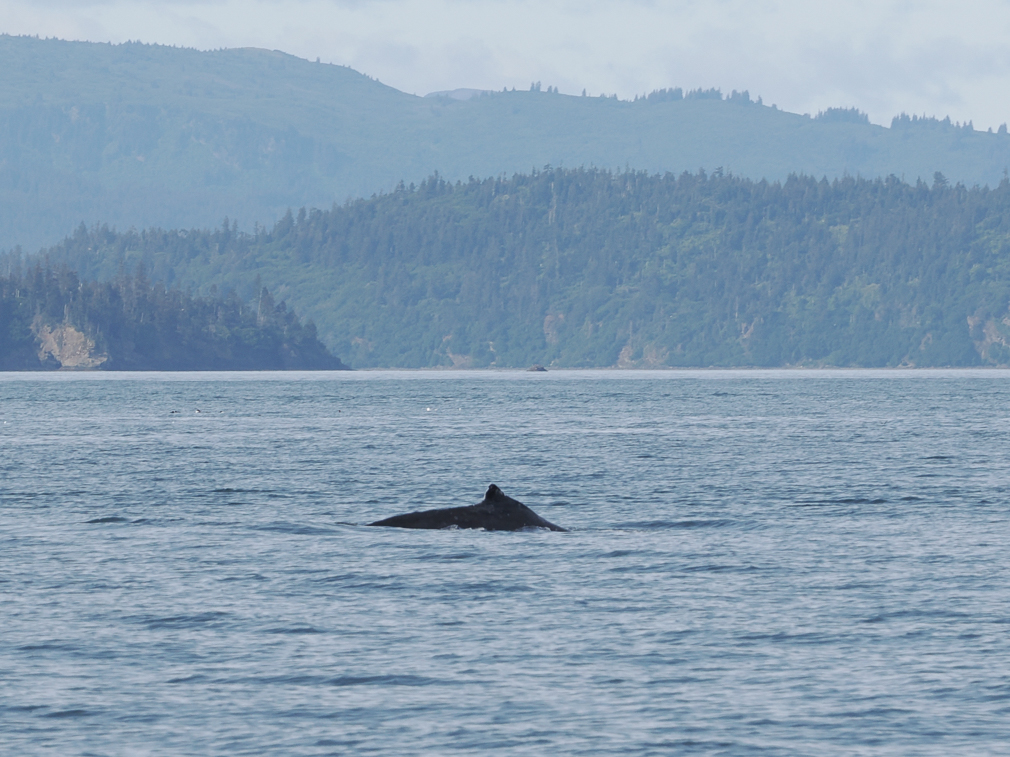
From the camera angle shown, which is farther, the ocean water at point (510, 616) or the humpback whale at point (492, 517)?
the humpback whale at point (492, 517)

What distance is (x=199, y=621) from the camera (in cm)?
3017

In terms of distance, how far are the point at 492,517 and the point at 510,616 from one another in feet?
47.6

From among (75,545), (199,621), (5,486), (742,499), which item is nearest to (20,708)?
(199,621)

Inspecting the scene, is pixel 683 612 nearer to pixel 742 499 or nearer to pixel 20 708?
pixel 20 708

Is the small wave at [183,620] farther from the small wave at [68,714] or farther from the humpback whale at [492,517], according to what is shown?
the humpback whale at [492,517]

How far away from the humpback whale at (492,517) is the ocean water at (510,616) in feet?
2.81

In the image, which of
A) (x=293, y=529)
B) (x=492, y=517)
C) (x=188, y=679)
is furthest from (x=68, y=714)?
(x=293, y=529)

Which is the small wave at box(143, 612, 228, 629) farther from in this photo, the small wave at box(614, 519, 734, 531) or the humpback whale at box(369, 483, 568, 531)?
the small wave at box(614, 519, 734, 531)

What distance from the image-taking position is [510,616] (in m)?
30.7

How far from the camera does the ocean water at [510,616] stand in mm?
22281

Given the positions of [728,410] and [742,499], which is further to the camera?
[728,410]

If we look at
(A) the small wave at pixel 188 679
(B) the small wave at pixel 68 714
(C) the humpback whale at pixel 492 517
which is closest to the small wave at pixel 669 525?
(C) the humpback whale at pixel 492 517

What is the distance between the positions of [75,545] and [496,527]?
11509 millimetres

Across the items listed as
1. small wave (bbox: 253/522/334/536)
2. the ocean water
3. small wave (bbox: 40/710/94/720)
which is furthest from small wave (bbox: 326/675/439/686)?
small wave (bbox: 253/522/334/536)
